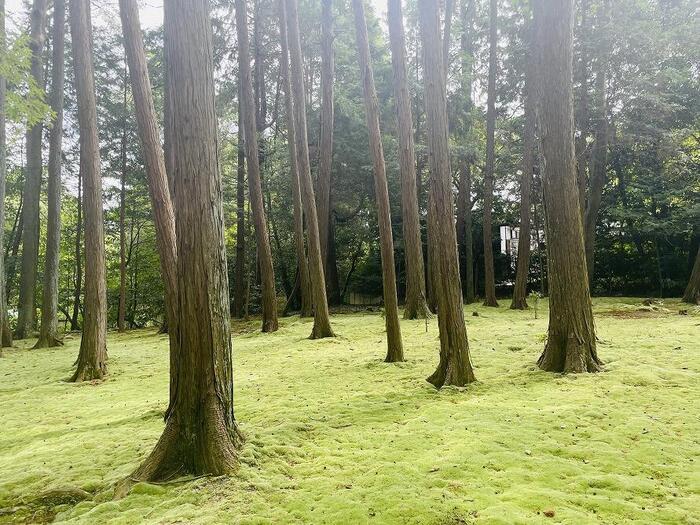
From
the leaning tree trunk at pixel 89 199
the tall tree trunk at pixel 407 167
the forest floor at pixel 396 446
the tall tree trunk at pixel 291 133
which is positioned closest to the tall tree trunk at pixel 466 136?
the tall tree trunk at pixel 407 167

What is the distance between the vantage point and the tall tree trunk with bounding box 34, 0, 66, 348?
36.4ft

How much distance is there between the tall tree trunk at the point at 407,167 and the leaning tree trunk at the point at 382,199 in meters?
0.56

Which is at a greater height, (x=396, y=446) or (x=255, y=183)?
(x=255, y=183)

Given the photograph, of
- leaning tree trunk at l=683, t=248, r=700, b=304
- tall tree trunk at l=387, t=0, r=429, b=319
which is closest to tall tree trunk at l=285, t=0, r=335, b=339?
tall tree trunk at l=387, t=0, r=429, b=319

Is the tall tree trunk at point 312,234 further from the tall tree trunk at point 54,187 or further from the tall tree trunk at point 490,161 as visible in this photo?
the tall tree trunk at point 490,161

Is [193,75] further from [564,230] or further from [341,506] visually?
[564,230]

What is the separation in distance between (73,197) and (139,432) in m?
22.0

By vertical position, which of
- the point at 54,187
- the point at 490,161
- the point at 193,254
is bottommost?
the point at 193,254

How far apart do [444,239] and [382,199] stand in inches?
99.2

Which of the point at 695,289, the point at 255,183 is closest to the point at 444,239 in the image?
the point at 255,183

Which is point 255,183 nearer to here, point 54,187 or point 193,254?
point 54,187

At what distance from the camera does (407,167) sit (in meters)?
9.83

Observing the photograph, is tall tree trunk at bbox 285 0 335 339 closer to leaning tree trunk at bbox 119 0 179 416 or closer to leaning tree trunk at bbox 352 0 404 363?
leaning tree trunk at bbox 352 0 404 363

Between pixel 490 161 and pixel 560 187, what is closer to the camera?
pixel 560 187
